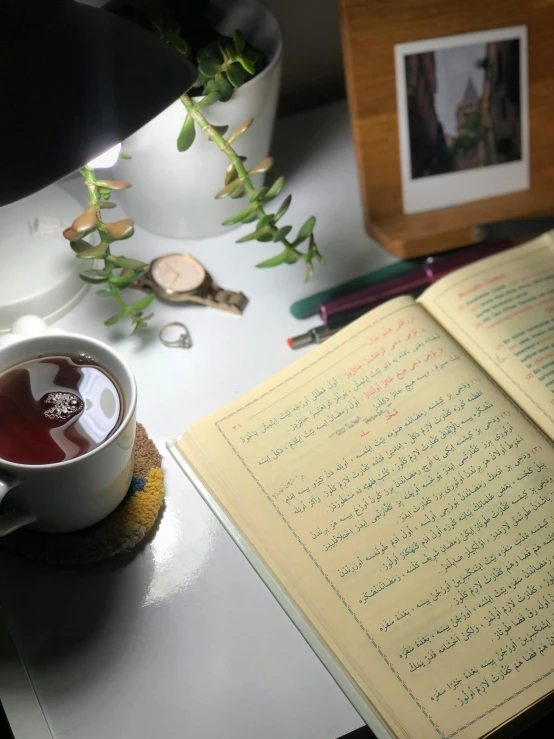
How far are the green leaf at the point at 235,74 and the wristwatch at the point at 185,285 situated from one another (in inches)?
6.9

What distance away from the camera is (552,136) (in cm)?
77

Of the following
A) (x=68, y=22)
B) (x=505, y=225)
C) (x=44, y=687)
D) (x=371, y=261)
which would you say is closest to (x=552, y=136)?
(x=505, y=225)

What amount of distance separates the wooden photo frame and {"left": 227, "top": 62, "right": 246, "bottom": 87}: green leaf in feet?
0.45

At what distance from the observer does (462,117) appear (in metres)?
0.76

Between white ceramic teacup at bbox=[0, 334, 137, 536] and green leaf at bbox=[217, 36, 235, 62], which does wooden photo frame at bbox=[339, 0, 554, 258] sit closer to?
green leaf at bbox=[217, 36, 235, 62]

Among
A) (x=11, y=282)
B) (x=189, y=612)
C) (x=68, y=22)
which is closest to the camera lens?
(x=68, y=22)

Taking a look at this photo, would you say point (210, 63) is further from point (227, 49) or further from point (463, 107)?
point (463, 107)

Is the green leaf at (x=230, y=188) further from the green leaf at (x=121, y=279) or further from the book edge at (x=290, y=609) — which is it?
the book edge at (x=290, y=609)

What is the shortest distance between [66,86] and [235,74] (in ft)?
0.76

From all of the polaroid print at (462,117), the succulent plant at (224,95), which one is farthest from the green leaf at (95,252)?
the polaroid print at (462,117)

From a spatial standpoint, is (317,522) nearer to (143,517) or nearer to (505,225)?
(143,517)

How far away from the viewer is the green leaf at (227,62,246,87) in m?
0.61

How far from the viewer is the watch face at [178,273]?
71 centimetres

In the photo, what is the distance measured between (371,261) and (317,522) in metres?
0.30
